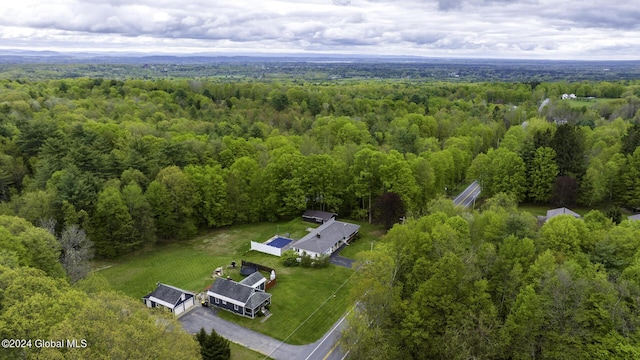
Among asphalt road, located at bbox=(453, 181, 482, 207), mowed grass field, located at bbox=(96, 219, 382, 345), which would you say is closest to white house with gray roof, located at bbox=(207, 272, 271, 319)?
mowed grass field, located at bbox=(96, 219, 382, 345)

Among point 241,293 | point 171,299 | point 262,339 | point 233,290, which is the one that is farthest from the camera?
point 233,290

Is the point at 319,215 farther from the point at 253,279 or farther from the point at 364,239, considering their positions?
the point at 253,279

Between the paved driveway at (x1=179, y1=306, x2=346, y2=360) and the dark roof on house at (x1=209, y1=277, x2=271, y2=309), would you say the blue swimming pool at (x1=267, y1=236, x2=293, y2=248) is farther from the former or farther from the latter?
the paved driveway at (x1=179, y1=306, x2=346, y2=360)

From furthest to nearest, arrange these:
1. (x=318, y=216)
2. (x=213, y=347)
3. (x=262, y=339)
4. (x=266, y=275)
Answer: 1. (x=318, y=216)
2. (x=266, y=275)
3. (x=262, y=339)
4. (x=213, y=347)

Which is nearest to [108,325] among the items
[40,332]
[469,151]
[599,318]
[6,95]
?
[40,332]

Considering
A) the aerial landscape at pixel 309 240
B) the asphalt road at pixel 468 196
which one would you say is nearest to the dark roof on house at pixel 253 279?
the aerial landscape at pixel 309 240

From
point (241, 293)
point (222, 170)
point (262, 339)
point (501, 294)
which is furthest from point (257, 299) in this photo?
point (222, 170)
